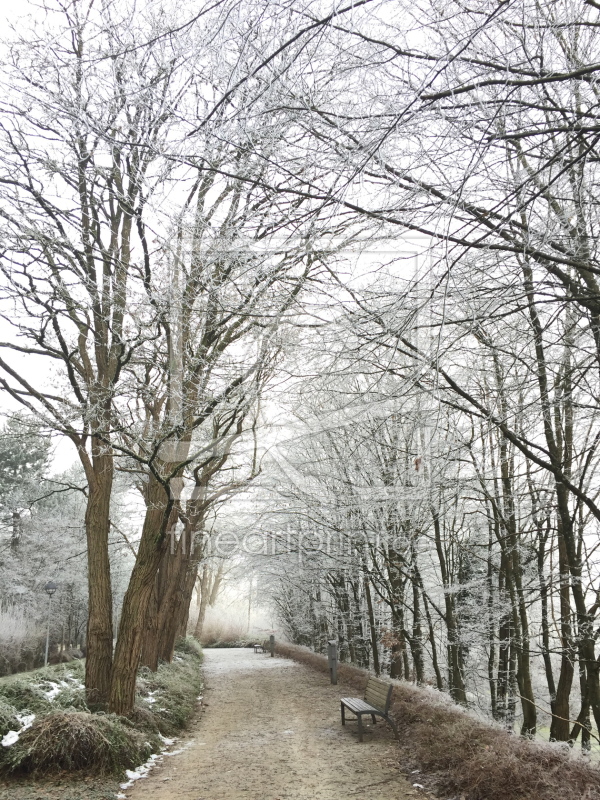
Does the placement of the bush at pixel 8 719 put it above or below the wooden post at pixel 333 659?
above

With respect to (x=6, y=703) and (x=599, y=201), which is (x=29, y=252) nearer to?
(x=6, y=703)

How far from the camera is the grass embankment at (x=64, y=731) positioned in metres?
5.59

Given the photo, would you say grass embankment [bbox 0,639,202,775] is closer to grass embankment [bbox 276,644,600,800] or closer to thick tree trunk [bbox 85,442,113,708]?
thick tree trunk [bbox 85,442,113,708]

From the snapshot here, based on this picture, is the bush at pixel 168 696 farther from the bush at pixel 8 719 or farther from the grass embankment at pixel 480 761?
the grass embankment at pixel 480 761

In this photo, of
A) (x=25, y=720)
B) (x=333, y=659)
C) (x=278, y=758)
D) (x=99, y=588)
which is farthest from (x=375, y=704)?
(x=333, y=659)

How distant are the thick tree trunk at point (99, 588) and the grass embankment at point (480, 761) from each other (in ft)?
13.6

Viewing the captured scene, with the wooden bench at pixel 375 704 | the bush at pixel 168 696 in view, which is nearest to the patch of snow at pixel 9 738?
the bush at pixel 168 696

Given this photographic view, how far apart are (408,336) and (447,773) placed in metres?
4.50

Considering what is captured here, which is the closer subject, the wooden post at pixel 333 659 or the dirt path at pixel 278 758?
the dirt path at pixel 278 758

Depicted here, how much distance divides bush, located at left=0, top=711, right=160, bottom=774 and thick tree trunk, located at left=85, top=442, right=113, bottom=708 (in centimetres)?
141

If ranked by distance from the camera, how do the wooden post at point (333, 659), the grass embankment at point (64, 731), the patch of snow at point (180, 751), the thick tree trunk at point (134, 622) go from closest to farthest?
the grass embankment at point (64, 731), the patch of snow at point (180, 751), the thick tree trunk at point (134, 622), the wooden post at point (333, 659)

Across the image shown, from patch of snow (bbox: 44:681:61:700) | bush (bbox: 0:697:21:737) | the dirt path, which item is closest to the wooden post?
the dirt path

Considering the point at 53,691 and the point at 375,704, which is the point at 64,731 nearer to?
the point at 53,691

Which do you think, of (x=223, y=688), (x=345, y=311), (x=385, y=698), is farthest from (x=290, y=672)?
(x=345, y=311)
